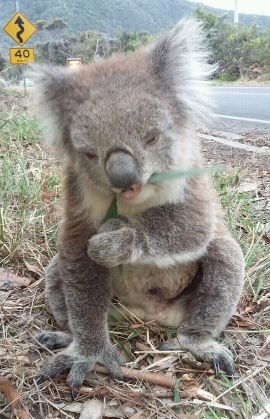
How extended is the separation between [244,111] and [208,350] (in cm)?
763

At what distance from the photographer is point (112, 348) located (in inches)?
83.0

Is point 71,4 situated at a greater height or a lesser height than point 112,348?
greater

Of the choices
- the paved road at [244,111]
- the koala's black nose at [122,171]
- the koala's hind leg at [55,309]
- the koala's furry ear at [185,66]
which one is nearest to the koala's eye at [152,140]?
the koala's black nose at [122,171]

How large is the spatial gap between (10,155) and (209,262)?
2.44 meters

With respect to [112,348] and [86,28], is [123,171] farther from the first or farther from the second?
[86,28]

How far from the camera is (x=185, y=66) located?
2.03 metres

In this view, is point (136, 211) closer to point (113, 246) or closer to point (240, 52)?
point (113, 246)

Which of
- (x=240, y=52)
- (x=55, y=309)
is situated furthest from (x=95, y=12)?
(x=55, y=309)

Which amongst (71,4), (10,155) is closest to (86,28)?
(71,4)

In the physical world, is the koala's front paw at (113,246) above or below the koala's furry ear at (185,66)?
below

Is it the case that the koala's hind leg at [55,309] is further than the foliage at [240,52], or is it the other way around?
the foliage at [240,52]

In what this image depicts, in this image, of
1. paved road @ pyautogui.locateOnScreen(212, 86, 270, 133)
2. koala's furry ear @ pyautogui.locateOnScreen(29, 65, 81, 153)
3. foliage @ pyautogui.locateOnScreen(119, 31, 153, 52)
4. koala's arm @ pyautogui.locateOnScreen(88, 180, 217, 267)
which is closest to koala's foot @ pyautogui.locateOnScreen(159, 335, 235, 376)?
koala's arm @ pyautogui.locateOnScreen(88, 180, 217, 267)

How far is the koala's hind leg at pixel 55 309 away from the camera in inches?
86.2

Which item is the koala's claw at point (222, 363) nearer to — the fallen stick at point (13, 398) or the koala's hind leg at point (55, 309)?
the koala's hind leg at point (55, 309)
